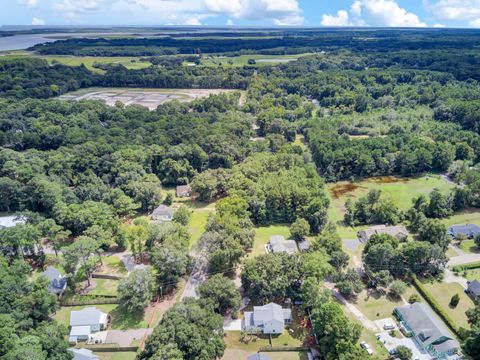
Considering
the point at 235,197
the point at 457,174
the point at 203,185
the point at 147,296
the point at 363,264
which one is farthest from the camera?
the point at 457,174

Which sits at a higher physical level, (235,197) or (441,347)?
(235,197)

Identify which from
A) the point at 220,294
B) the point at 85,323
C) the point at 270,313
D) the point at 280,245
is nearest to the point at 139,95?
the point at 280,245

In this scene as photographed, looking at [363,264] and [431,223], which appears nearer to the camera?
[363,264]


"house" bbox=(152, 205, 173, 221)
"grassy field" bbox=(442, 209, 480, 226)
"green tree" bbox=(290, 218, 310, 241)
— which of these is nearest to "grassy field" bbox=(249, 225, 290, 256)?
"green tree" bbox=(290, 218, 310, 241)

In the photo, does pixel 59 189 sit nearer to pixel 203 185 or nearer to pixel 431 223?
pixel 203 185

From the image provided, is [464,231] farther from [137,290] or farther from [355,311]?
[137,290]

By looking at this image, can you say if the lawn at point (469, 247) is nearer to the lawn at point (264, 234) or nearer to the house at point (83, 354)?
the lawn at point (264, 234)

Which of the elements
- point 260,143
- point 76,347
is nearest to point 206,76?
point 260,143
